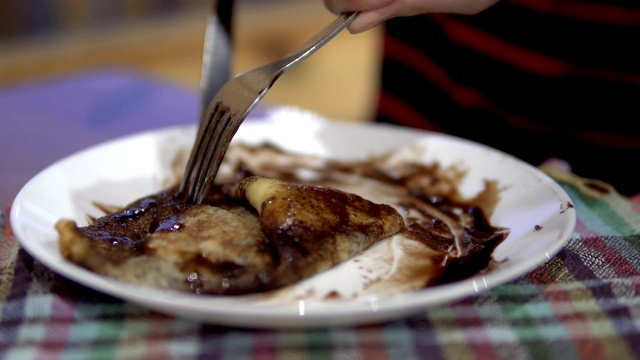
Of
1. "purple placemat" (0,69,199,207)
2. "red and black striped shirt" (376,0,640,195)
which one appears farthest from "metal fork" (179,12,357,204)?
"red and black striped shirt" (376,0,640,195)

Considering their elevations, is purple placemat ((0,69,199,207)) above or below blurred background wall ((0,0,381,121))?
above

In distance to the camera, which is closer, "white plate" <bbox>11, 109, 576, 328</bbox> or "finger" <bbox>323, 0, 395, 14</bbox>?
"white plate" <bbox>11, 109, 576, 328</bbox>

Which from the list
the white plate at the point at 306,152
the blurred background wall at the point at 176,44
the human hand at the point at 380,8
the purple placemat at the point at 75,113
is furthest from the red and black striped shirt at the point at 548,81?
the blurred background wall at the point at 176,44

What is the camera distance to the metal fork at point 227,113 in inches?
47.0

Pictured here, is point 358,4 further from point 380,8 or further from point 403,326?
point 403,326

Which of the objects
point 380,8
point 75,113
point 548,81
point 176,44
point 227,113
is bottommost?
point 176,44

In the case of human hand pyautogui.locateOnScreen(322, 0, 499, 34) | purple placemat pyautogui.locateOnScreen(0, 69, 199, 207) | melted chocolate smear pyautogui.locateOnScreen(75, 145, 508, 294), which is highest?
human hand pyautogui.locateOnScreen(322, 0, 499, 34)

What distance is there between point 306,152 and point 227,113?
412mm

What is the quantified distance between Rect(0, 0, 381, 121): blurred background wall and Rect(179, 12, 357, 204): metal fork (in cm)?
253

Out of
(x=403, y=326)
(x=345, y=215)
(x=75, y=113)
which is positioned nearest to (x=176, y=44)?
(x=75, y=113)

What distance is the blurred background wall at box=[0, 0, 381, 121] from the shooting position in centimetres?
407

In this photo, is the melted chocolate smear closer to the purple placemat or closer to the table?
the table

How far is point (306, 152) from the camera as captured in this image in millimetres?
1602

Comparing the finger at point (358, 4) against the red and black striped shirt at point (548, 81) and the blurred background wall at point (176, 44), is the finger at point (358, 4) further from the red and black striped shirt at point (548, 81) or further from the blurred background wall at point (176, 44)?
the blurred background wall at point (176, 44)
